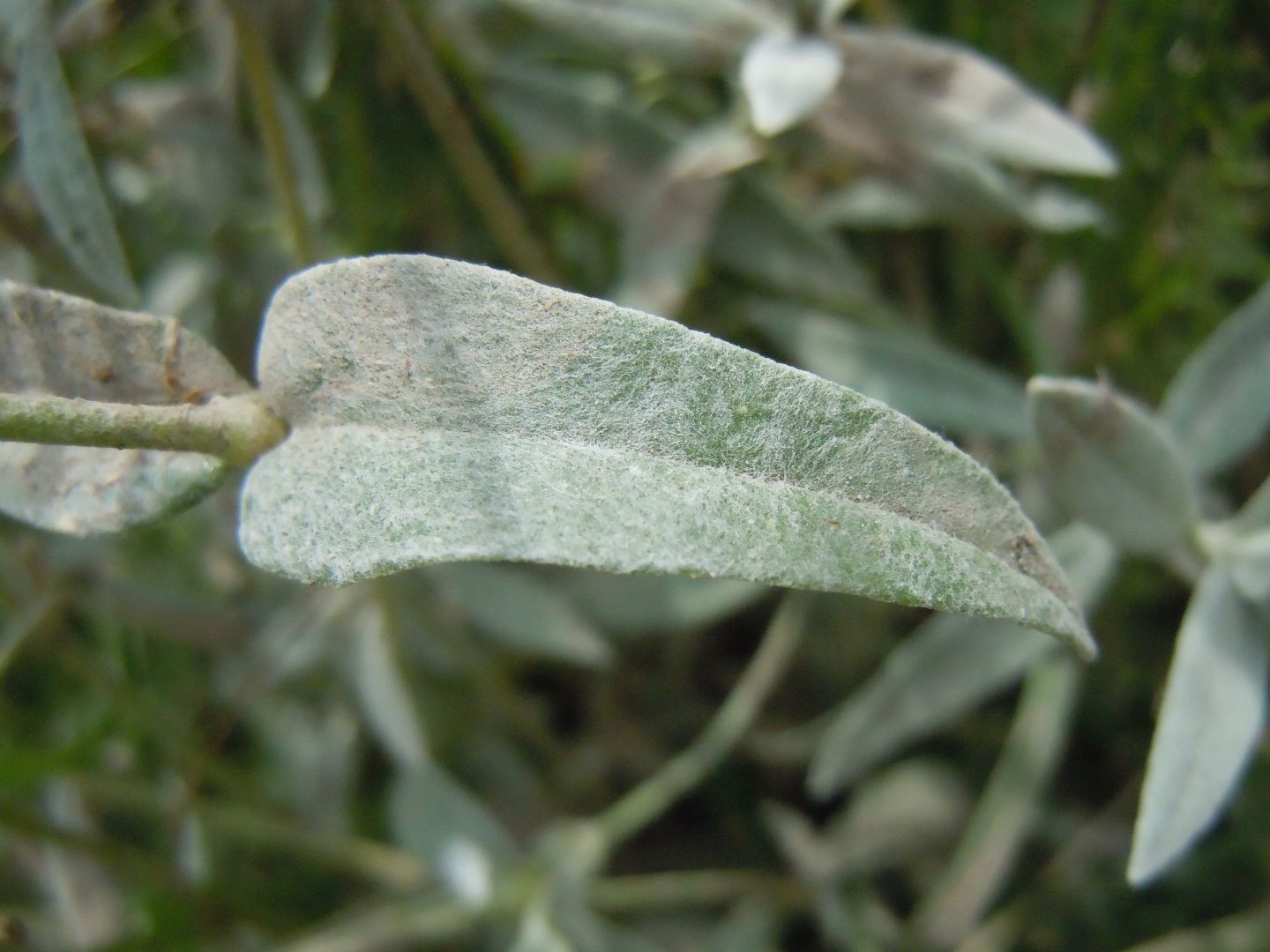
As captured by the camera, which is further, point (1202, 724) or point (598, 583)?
point (598, 583)

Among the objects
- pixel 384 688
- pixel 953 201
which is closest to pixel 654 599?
pixel 384 688

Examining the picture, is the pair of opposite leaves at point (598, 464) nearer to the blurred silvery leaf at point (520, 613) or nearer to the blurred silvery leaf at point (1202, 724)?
the blurred silvery leaf at point (1202, 724)

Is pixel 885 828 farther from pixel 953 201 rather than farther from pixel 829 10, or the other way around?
pixel 829 10

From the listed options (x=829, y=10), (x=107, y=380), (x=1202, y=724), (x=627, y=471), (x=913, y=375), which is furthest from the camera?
(x=913, y=375)

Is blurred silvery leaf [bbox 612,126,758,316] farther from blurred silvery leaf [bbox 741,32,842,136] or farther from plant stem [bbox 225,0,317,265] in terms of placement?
plant stem [bbox 225,0,317,265]

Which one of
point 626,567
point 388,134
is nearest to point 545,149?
point 388,134

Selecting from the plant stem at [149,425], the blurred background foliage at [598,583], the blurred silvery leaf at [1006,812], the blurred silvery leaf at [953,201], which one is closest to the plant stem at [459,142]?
the blurred background foliage at [598,583]

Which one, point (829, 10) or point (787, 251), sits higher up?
point (829, 10)

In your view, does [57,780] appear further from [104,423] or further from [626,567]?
[626,567]
